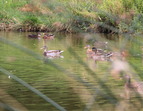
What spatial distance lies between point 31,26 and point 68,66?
10.1 meters

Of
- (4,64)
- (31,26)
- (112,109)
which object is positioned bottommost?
(31,26)

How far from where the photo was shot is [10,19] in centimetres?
1766

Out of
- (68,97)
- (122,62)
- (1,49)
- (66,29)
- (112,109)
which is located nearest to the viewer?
(122,62)

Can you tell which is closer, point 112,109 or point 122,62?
point 122,62

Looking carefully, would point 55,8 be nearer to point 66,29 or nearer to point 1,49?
point 1,49

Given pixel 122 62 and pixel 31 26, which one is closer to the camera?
pixel 122 62

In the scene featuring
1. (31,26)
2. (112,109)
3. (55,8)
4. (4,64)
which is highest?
(55,8)

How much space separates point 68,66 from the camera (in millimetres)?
7160

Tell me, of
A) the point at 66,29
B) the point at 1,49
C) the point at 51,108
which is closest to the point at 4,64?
the point at 1,49

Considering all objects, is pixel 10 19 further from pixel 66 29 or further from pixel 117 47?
pixel 117 47

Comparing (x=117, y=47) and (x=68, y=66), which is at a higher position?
(x=117, y=47)


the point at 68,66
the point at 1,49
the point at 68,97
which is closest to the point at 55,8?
the point at 68,97

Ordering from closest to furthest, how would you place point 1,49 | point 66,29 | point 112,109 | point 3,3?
point 112,109 < point 1,49 < point 66,29 < point 3,3

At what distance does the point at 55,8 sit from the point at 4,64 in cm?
582
